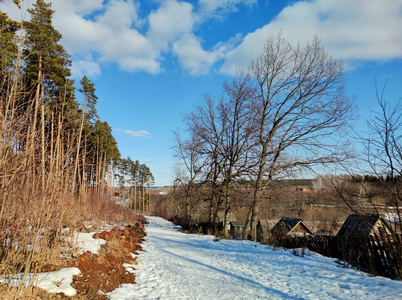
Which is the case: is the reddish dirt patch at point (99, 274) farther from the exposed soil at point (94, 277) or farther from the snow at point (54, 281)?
the snow at point (54, 281)

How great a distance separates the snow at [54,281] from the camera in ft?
12.6

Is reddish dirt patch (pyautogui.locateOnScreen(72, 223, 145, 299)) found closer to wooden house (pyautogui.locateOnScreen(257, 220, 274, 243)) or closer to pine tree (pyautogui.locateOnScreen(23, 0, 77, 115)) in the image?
wooden house (pyautogui.locateOnScreen(257, 220, 274, 243))

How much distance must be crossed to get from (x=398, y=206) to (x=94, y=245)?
829cm

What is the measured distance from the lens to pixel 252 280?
6547 mm

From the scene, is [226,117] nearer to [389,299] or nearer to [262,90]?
[262,90]

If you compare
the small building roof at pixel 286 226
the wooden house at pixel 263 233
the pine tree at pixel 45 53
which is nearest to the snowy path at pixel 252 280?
the small building roof at pixel 286 226

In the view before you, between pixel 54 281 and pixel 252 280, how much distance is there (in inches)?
184

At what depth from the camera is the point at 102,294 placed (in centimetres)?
484

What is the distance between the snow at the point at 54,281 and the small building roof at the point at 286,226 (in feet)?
33.9

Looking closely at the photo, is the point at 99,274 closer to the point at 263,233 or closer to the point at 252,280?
the point at 252,280

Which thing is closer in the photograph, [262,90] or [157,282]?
[157,282]

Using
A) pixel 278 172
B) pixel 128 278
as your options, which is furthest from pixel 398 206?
pixel 278 172

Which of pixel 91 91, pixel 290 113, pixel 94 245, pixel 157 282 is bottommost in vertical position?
pixel 157 282

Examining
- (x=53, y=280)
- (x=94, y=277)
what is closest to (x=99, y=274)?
(x=94, y=277)
